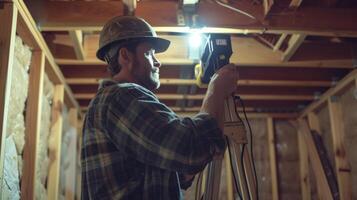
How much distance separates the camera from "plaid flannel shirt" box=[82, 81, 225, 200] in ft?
3.72

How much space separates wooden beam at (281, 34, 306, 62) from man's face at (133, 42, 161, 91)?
1343 millimetres

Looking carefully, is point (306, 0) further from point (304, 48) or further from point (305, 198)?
point (305, 198)

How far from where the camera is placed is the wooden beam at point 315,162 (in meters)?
A: 3.46

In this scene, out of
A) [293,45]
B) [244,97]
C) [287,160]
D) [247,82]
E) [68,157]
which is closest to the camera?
[293,45]

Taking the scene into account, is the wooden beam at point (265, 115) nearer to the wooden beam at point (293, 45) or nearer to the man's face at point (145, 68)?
the wooden beam at point (293, 45)

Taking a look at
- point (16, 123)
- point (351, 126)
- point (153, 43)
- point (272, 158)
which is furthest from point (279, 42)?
point (16, 123)

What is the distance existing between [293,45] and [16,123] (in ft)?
5.38

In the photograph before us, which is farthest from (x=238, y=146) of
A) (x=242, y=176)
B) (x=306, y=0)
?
(x=306, y=0)

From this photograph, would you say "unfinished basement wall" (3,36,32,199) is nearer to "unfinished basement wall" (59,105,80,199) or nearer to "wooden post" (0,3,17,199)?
"wooden post" (0,3,17,199)

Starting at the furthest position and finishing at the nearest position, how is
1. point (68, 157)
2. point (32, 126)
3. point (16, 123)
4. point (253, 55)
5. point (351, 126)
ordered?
point (68, 157), point (351, 126), point (253, 55), point (32, 126), point (16, 123)

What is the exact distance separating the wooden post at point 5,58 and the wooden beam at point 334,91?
2.16 metres

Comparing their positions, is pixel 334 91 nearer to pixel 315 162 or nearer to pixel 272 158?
pixel 315 162

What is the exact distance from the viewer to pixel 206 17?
229 centimetres

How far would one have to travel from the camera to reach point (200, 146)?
1.14m
